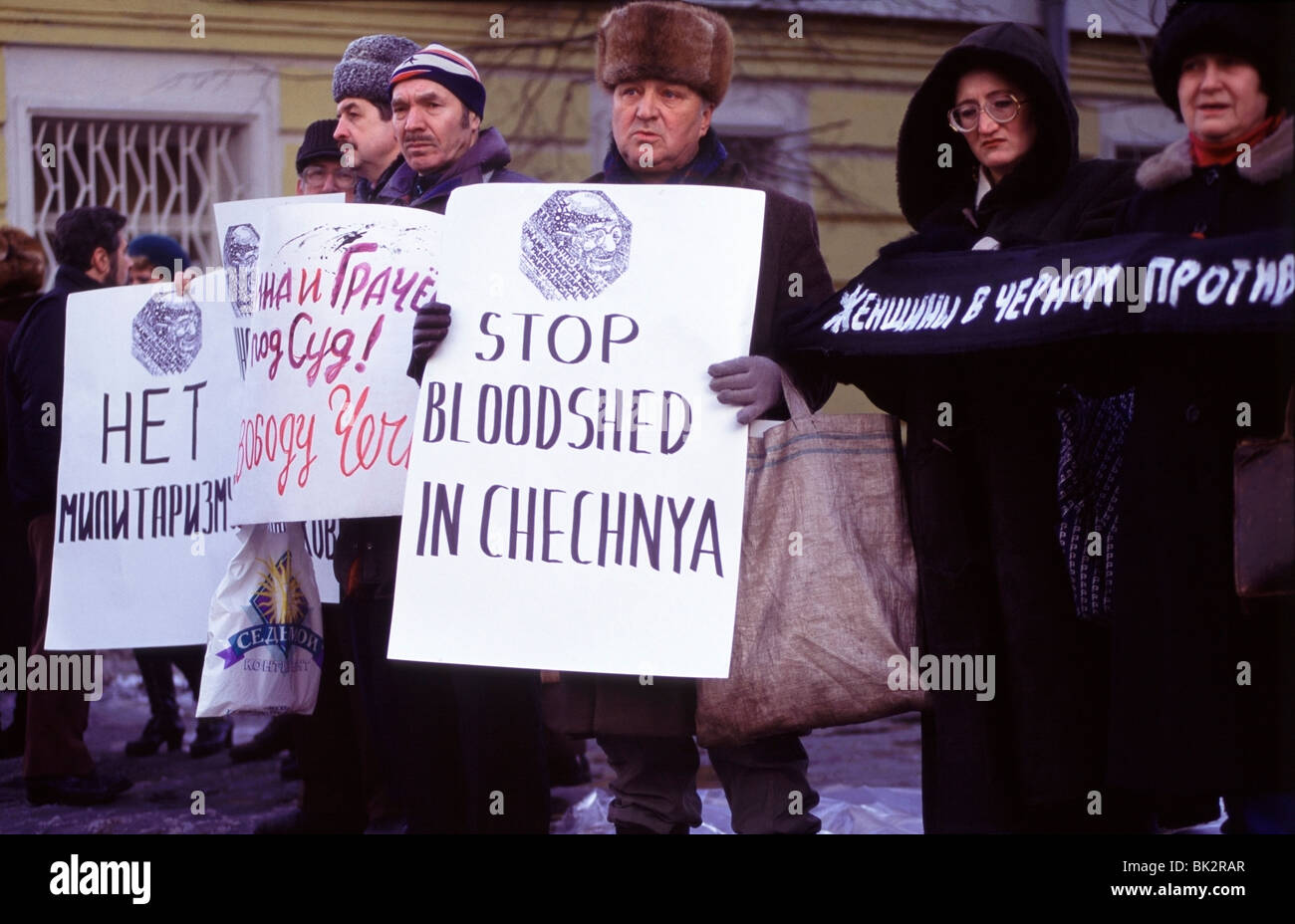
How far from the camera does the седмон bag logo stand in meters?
4.82

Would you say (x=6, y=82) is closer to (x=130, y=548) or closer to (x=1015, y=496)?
(x=130, y=548)

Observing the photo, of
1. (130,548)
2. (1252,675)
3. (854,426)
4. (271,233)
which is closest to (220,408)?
(130,548)

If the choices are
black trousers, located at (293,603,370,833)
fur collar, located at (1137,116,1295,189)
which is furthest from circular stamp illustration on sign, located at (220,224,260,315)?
fur collar, located at (1137,116,1295,189)

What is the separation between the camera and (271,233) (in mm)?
4676

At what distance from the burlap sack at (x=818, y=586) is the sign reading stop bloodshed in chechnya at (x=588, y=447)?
4.2 inches

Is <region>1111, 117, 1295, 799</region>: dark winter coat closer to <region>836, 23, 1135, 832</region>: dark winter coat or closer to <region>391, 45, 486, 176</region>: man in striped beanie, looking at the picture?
<region>836, 23, 1135, 832</region>: dark winter coat

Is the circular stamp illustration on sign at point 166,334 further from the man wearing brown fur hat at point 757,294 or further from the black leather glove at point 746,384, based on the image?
Result: the black leather glove at point 746,384

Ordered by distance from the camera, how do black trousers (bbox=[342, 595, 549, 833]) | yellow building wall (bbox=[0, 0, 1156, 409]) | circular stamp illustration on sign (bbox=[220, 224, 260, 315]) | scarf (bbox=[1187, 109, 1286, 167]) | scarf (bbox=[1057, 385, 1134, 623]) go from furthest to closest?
yellow building wall (bbox=[0, 0, 1156, 409]) < circular stamp illustration on sign (bbox=[220, 224, 260, 315]) < black trousers (bbox=[342, 595, 549, 833]) < scarf (bbox=[1057, 385, 1134, 623]) < scarf (bbox=[1187, 109, 1286, 167])

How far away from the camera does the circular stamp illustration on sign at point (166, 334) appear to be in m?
5.60

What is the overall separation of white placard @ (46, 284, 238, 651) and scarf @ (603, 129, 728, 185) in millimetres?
1666

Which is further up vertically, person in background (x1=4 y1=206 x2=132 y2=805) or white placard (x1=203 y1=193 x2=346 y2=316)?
white placard (x1=203 y1=193 x2=346 y2=316)

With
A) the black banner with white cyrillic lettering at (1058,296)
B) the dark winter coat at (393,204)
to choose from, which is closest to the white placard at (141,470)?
the dark winter coat at (393,204)

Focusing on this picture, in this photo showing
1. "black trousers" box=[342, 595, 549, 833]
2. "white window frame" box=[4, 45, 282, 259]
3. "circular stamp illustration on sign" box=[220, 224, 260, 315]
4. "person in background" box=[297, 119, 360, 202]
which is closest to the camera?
"black trousers" box=[342, 595, 549, 833]
